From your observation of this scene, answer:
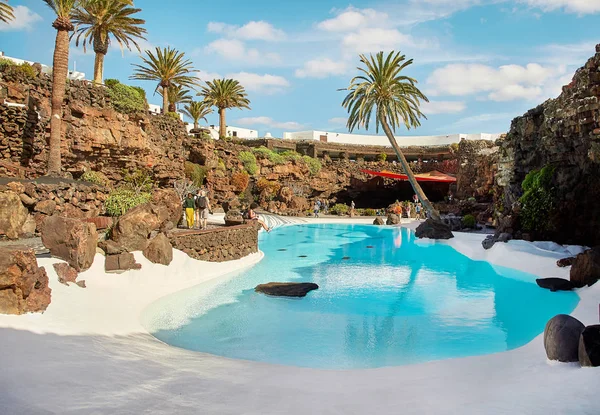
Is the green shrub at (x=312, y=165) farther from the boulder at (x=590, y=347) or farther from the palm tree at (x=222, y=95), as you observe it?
the boulder at (x=590, y=347)

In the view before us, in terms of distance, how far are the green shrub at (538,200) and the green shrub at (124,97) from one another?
2066 cm

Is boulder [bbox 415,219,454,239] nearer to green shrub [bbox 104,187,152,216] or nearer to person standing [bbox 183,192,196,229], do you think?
person standing [bbox 183,192,196,229]

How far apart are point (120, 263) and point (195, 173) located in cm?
2122

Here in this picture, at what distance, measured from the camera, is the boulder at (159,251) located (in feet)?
33.7

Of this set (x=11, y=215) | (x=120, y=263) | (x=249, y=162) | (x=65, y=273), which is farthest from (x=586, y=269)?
(x=249, y=162)

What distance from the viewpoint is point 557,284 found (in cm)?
1021

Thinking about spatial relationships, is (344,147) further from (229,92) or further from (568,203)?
(568,203)

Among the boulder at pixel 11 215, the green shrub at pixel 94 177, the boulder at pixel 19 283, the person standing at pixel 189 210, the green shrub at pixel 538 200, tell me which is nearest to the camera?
the boulder at pixel 19 283

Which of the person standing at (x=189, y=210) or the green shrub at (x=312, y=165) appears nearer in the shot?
the person standing at (x=189, y=210)

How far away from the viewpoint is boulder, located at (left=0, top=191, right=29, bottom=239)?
10477 mm

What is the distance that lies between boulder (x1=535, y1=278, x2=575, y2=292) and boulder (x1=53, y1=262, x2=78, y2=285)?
1141 centimetres

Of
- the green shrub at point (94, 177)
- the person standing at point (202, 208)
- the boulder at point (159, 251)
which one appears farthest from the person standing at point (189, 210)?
the green shrub at point (94, 177)

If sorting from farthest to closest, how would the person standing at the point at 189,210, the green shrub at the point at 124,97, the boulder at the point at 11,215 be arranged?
the green shrub at the point at 124,97 < the person standing at the point at 189,210 < the boulder at the point at 11,215

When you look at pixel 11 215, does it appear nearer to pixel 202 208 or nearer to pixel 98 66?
pixel 202 208
